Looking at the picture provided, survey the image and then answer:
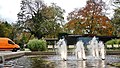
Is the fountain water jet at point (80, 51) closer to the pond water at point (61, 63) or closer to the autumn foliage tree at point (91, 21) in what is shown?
the pond water at point (61, 63)

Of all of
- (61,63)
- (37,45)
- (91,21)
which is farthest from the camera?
(91,21)

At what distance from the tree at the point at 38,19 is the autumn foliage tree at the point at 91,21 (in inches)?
329

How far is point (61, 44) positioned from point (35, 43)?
16.4 m

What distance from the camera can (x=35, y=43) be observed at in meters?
44.3

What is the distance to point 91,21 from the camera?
225 ft

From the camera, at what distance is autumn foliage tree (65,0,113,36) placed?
67.7 m

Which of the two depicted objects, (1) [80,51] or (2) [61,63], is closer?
(2) [61,63]

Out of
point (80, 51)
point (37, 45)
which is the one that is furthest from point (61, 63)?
point (37, 45)

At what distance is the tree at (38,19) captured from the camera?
77.4 m

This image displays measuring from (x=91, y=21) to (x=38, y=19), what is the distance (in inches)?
589

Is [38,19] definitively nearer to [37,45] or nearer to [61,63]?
[37,45]

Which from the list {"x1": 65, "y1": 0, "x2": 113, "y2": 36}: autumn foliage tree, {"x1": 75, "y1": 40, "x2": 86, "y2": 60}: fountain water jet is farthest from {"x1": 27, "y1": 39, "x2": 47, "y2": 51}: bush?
{"x1": 65, "y1": 0, "x2": 113, "y2": 36}: autumn foliage tree

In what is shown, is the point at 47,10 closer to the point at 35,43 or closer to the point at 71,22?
the point at 71,22

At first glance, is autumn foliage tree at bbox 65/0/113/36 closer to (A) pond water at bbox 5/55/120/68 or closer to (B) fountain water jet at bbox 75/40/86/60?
(B) fountain water jet at bbox 75/40/86/60
